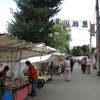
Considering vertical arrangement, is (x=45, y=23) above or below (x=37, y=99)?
above

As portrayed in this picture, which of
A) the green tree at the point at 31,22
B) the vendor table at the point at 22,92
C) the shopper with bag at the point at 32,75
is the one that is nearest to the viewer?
the vendor table at the point at 22,92

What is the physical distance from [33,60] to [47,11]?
11394mm

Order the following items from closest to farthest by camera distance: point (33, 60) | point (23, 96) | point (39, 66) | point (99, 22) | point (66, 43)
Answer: point (23, 96) < point (33, 60) < point (39, 66) < point (99, 22) < point (66, 43)

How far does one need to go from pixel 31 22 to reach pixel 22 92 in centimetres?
1965

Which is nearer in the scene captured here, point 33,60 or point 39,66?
point 33,60

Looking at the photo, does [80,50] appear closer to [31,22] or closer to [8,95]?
[31,22]

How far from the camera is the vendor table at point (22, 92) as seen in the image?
1317cm

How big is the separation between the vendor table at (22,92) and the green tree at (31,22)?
1800cm

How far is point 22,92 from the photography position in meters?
14.2

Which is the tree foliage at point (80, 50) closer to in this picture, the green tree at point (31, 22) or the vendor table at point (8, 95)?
the green tree at point (31, 22)

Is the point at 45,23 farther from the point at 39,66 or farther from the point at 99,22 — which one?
the point at 39,66

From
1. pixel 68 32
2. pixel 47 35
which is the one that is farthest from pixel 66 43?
pixel 47 35

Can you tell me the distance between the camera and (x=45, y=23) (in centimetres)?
3416

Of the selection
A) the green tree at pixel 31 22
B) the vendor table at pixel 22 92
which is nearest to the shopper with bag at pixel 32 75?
the vendor table at pixel 22 92
